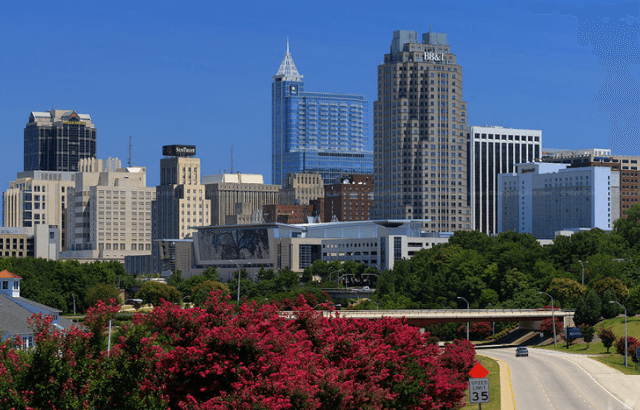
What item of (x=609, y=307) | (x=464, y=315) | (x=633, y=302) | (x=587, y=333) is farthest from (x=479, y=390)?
(x=609, y=307)

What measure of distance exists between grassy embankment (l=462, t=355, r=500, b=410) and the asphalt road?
5.05 ft

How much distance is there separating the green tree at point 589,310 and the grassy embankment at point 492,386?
36.3 m

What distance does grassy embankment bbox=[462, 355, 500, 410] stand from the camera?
8859 centimetres

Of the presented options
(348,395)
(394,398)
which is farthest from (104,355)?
(394,398)

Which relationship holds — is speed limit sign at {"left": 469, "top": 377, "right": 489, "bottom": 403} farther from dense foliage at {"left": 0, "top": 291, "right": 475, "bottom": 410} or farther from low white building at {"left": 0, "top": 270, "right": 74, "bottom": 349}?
low white building at {"left": 0, "top": 270, "right": 74, "bottom": 349}

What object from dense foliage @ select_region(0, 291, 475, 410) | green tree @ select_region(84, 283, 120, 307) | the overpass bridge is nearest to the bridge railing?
the overpass bridge

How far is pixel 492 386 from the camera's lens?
329 feet

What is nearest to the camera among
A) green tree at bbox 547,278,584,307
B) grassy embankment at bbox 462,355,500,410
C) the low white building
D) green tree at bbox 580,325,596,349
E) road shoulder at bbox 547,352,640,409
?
grassy embankment at bbox 462,355,500,410

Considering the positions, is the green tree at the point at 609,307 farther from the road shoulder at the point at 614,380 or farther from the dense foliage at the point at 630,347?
the dense foliage at the point at 630,347

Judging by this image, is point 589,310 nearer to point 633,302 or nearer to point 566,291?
point 633,302

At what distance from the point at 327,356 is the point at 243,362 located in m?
13.7

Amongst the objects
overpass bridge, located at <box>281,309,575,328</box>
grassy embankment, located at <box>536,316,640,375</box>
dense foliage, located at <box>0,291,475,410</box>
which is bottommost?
grassy embankment, located at <box>536,316,640,375</box>

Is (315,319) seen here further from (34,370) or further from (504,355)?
(504,355)

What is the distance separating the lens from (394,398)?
65.2 meters
